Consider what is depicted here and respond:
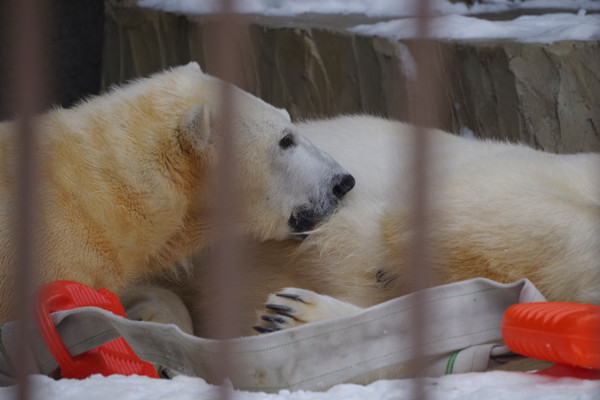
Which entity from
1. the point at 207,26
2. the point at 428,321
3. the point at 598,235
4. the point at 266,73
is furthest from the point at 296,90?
the point at 428,321

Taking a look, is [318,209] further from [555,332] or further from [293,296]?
[555,332]

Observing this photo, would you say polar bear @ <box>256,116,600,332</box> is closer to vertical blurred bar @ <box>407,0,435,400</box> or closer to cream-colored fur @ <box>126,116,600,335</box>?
cream-colored fur @ <box>126,116,600,335</box>

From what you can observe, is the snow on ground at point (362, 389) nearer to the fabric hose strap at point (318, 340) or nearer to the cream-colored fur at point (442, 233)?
the fabric hose strap at point (318, 340)

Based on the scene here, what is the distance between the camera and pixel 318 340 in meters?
1.81

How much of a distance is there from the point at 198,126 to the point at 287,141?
36 cm

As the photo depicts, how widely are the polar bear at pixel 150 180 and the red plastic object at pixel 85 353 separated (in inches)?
8.0

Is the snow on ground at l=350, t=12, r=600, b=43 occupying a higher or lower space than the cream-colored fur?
higher

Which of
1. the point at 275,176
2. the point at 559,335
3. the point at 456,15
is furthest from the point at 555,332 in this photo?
the point at 456,15

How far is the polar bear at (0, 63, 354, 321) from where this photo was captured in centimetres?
232

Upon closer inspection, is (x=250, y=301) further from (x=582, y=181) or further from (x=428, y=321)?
(x=582, y=181)

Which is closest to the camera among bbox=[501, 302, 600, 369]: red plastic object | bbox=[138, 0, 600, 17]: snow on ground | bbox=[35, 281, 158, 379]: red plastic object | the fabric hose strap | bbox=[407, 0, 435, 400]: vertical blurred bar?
bbox=[407, 0, 435, 400]: vertical blurred bar

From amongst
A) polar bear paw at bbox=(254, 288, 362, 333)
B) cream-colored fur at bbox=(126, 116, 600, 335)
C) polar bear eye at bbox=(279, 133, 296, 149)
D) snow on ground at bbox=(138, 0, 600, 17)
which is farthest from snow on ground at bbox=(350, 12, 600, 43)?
polar bear paw at bbox=(254, 288, 362, 333)

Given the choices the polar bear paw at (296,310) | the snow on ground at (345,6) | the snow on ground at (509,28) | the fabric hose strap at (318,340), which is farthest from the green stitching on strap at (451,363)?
the snow on ground at (345,6)

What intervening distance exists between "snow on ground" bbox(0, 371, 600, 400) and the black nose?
3.22 ft
